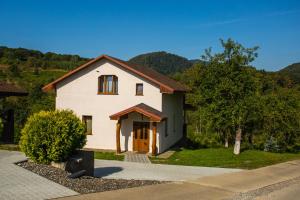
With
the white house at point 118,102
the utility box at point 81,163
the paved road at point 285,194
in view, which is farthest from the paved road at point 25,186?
the white house at point 118,102

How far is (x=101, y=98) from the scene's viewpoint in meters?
25.3

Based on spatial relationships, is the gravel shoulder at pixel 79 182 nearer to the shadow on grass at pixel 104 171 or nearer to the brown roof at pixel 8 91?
the shadow on grass at pixel 104 171

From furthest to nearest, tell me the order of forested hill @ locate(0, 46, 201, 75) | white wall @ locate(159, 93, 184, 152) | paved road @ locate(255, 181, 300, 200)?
forested hill @ locate(0, 46, 201, 75) < white wall @ locate(159, 93, 184, 152) < paved road @ locate(255, 181, 300, 200)

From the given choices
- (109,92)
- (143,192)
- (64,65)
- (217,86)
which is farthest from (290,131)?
(64,65)

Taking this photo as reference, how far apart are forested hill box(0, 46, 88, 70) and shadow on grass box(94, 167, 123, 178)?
6156 cm

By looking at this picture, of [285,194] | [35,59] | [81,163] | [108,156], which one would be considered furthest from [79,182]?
[35,59]

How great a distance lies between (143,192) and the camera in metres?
11.5

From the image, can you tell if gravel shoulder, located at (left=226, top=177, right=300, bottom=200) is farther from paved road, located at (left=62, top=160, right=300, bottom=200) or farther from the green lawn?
the green lawn

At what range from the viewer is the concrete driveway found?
15227mm

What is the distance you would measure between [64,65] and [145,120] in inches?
2490

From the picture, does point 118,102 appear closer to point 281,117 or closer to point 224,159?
point 224,159

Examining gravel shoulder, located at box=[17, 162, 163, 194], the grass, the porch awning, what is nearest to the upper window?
the porch awning

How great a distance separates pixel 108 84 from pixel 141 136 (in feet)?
13.5

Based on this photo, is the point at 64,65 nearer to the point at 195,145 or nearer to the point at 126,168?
the point at 195,145
